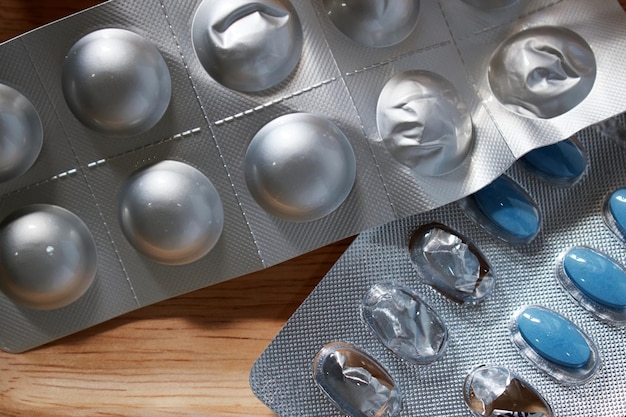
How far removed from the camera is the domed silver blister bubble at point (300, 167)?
67 centimetres

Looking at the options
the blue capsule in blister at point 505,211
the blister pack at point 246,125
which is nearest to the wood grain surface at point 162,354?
the blister pack at point 246,125

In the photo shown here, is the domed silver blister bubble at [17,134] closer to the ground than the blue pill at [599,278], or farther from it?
farther from it

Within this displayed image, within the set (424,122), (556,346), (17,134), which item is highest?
(17,134)

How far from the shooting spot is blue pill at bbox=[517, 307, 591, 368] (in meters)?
0.71

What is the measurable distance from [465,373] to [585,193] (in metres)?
0.21

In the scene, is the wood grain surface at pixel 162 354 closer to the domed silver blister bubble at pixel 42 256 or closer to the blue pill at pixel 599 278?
the domed silver blister bubble at pixel 42 256

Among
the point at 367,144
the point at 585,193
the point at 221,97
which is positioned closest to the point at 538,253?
the point at 585,193

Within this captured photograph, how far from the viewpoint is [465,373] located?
28.4 inches

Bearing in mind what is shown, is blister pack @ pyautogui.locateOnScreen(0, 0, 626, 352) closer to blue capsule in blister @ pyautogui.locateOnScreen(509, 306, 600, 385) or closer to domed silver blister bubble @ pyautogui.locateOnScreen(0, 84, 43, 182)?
domed silver blister bubble @ pyautogui.locateOnScreen(0, 84, 43, 182)

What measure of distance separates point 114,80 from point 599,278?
1.55 ft

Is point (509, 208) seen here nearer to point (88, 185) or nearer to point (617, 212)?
point (617, 212)

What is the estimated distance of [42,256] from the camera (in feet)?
2.20

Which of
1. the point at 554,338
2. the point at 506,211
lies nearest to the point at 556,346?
the point at 554,338

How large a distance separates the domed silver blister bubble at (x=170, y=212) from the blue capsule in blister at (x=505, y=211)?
0.79 feet
